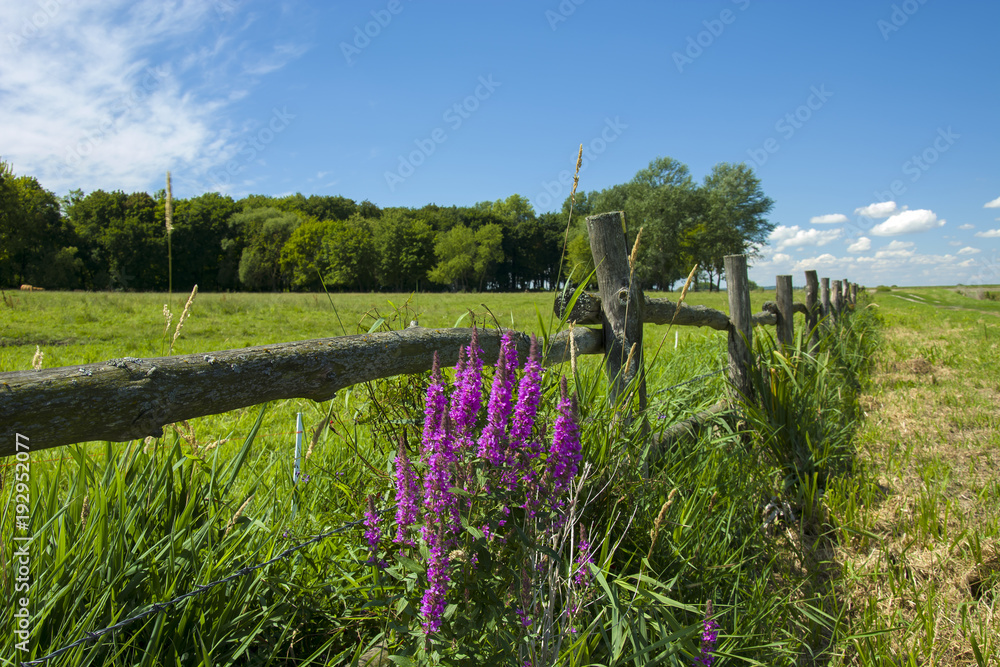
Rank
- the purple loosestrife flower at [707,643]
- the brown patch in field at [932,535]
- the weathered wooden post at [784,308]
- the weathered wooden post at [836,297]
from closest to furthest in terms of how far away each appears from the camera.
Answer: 1. the purple loosestrife flower at [707,643]
2. the brown patch in field at [932,535]
3. the weathered wooden post at [784,308]
4. the weathered wooden post at [836,297]

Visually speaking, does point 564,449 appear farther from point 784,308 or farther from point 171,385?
point 784,308

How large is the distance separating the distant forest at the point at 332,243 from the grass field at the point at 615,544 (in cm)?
3105

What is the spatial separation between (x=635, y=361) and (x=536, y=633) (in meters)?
1.80

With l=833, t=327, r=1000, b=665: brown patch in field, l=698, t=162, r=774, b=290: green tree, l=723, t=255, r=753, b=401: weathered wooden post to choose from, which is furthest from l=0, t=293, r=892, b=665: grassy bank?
l=698, t=162, r=774, b=290: green tree

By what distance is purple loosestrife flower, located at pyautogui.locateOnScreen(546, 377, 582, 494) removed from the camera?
1364 mm

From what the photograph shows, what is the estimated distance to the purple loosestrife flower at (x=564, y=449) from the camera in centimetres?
136

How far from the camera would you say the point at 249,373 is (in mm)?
1366

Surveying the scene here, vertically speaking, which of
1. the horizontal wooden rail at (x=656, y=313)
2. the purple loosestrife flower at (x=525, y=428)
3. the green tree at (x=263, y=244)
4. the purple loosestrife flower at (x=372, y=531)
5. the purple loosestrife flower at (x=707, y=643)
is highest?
the green tree at (x=263, y=244)

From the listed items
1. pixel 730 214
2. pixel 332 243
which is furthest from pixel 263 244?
pixel 730 214

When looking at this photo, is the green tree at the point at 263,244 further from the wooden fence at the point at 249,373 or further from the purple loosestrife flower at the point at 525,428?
the purple loosestrife flower at the point at 525,428

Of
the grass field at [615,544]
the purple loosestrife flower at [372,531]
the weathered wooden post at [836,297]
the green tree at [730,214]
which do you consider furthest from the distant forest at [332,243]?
the purple loosestrife flower at [372,531]

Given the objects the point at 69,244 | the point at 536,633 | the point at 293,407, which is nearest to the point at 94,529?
the point at 536,633

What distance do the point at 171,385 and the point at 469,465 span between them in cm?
76

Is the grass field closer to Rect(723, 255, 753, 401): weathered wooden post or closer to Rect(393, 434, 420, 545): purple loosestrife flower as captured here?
Rect(393, 434, 420, 545): purple loosestrife flower
